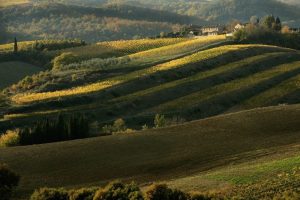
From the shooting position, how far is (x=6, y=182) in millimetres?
38625

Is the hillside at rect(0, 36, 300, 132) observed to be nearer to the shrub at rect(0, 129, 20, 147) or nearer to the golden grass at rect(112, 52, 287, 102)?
the golden grass at rect(112, 52, 287, 102)

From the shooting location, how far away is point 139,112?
98688 mm

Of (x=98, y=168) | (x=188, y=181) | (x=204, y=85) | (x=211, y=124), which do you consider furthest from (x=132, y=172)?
(x=204, y=85)

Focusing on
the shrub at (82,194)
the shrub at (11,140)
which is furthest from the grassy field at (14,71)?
the shrub at (82,194)

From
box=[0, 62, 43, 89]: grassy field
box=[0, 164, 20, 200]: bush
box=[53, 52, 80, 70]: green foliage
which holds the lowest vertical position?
box=[0, 62, 43, 89]: grassy field

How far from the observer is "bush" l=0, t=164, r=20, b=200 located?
38.2m

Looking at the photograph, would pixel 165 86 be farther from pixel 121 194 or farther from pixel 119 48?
pixel 121 194

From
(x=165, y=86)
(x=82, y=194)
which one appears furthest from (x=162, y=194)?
(x=165, y=86)

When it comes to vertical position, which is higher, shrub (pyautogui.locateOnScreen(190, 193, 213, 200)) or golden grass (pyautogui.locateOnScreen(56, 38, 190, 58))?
shrub (pyautogui.locateOnScreen(190, 193, 213, 200))

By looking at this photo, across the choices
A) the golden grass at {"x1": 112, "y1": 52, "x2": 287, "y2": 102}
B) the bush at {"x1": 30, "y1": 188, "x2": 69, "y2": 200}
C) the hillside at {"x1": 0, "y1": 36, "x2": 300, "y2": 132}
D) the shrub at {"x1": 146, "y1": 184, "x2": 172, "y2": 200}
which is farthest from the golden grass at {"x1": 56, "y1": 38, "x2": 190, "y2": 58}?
the shrub at {"x1": 146, "y1": 184, "x2": 172, "y2": 200}

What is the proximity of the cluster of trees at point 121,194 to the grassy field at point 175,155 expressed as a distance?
221 inches

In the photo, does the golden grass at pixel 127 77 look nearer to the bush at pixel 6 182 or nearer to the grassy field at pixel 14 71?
the grassy field at pixel 14 71

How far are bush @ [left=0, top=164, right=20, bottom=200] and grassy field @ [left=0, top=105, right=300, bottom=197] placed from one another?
169cm

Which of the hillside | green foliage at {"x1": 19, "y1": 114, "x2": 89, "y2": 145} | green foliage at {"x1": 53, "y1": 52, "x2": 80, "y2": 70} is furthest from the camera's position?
green foliage at {"x1": 53, "y1": 52, "x2": 80, "y2": 70}
